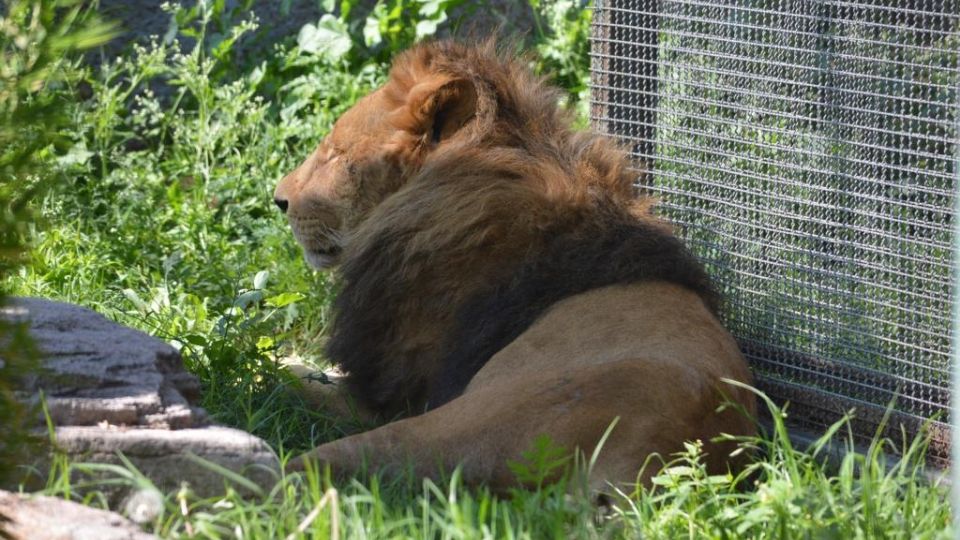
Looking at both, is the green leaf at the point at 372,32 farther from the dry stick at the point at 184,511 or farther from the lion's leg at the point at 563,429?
the dry stick at the point at 184,511

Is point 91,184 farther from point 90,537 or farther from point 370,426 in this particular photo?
point 90,537

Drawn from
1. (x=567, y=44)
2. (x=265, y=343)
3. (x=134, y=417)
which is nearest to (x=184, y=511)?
(x=134, y=417)

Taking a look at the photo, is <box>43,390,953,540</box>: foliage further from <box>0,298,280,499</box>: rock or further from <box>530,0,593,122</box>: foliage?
<box>530,0,593,122</box>: foliage

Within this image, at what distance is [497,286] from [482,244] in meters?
0.15

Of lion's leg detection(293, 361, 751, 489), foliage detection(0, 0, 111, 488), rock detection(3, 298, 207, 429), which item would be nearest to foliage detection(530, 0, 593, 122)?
lion's leg detection(293, 361, 751, 489)

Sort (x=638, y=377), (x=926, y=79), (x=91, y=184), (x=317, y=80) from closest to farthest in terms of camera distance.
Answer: (x=638, y=377) → (x=926, y=79) → (x=91, y=184) → (x=317, y=80)

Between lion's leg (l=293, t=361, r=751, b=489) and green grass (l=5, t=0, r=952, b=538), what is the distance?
0.23ft

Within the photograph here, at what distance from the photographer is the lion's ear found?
408 centimetres

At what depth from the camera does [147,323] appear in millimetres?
4680

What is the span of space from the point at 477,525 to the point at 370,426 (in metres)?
1.30

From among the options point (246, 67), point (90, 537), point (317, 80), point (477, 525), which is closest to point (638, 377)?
point (477, 525)

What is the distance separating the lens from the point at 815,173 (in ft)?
12.9

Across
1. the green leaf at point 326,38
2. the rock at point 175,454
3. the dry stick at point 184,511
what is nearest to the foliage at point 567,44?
the green leaf at point 326,38

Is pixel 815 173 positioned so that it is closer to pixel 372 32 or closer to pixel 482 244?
pixel 482 244
